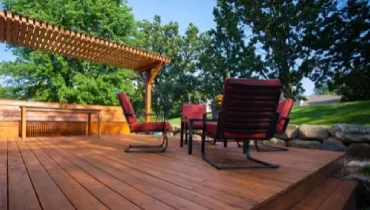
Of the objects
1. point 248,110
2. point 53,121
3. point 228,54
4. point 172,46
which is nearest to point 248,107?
point 248,110

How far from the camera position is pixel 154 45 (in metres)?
22.5

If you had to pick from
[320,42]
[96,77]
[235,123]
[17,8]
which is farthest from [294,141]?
[17,8]

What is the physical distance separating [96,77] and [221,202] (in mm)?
12754

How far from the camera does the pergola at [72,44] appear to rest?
4.51 meters

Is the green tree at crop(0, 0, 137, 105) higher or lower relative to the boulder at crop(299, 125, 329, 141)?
higher

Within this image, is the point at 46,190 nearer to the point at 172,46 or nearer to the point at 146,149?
the point at 146,149

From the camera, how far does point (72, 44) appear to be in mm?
5652

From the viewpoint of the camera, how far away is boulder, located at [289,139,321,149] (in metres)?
4.88

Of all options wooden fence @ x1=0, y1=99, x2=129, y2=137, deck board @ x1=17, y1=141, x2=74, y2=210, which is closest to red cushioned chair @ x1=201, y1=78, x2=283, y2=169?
deck board @ x1=17, y1=141, x2=74, y2=210

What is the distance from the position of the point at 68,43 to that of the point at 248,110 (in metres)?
4.83

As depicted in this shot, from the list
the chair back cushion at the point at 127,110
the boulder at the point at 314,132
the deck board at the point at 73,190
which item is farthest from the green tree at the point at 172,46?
the deck board at the point at 73,190

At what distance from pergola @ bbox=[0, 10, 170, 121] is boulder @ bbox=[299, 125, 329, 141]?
13.1ft

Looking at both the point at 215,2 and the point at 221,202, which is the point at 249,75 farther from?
the point at 221,202

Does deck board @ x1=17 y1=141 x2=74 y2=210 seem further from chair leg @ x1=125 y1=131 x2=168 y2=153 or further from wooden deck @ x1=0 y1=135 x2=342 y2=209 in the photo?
chair leg @ x1=125 y1=131 x2=168 y2=153
